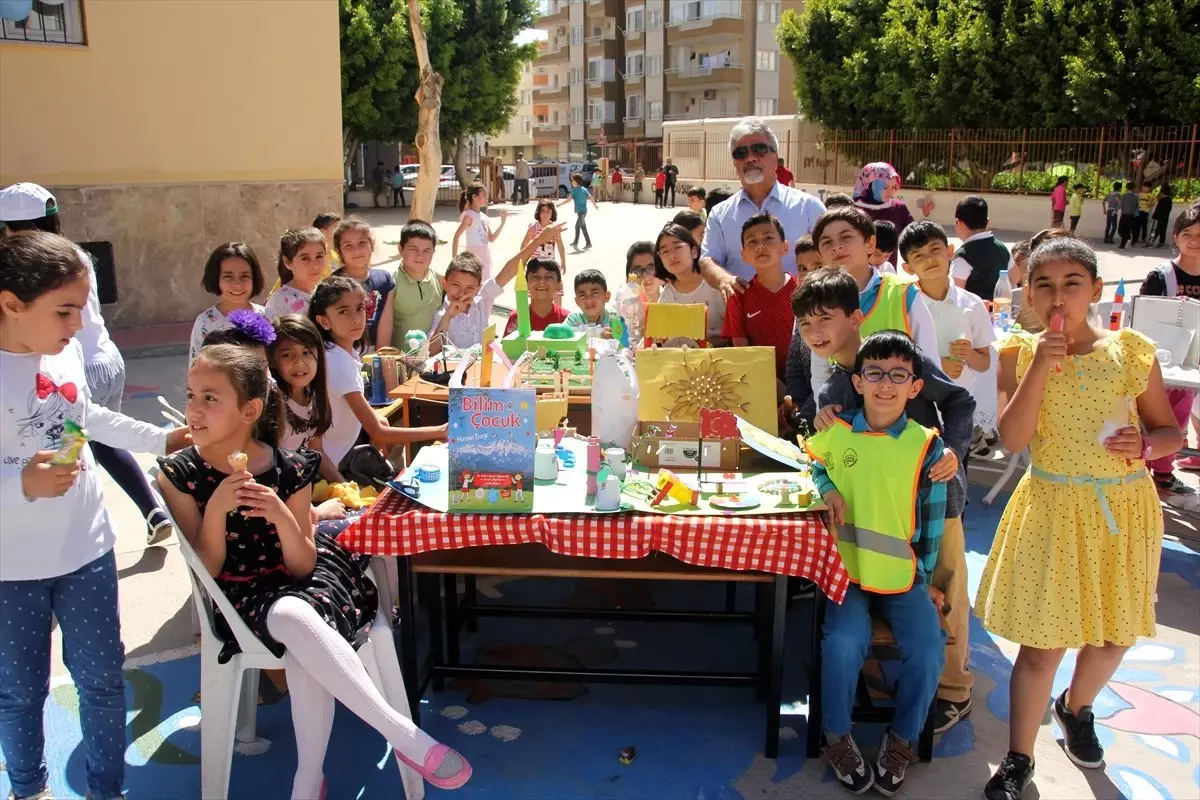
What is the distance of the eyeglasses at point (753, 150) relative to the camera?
15.9 ft

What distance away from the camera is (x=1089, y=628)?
113 inches

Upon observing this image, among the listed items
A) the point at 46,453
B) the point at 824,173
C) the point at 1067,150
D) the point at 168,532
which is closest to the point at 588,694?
the point at 46,453

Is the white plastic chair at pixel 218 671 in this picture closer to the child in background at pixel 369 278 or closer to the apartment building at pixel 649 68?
the child in background at pixel 369 278

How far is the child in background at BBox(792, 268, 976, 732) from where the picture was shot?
3.06 m

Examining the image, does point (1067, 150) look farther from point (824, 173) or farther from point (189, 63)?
point (189, 63)

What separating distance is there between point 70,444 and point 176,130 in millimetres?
8546

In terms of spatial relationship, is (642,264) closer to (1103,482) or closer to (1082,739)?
(1103,482)

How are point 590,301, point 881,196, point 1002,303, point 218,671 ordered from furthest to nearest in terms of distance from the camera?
point 881,196 → point 1002,303 → point 590,301 → point 218,671

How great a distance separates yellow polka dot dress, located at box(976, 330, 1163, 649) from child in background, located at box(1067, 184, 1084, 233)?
1959cm

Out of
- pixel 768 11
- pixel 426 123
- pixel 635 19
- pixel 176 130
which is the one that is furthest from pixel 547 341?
pixel 635 19

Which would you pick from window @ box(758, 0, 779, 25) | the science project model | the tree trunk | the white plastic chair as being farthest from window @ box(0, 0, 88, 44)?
window @ box(758, 0, 779, 25)

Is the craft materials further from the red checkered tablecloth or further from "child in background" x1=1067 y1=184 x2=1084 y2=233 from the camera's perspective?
"child in background" x1=1067 y1=184 x2=1084 y2=233

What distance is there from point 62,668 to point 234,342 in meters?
1.68

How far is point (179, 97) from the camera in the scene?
391 inches
